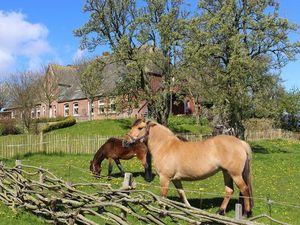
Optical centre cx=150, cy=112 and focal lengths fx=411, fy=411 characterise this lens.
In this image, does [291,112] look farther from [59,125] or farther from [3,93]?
[3,93]

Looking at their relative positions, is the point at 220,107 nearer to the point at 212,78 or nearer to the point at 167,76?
the point at 212,78

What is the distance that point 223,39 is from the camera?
86.2 ft

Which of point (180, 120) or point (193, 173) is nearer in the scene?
point (193, 173)

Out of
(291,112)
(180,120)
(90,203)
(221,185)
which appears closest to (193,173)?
(90,203)

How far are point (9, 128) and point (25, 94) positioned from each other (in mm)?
6616

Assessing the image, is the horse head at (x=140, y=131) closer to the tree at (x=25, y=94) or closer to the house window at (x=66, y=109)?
the tree at (x=25, y=94)

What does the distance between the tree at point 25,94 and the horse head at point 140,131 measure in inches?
1185

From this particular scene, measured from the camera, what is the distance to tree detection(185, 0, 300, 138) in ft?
82.4

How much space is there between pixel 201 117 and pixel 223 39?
17518 mm

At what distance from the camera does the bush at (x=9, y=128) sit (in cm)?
3667

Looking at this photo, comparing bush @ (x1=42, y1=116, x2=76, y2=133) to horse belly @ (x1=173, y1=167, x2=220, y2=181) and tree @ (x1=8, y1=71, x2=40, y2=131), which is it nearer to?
tree @ (x1=8, y1=71, x2=40, y2=131)

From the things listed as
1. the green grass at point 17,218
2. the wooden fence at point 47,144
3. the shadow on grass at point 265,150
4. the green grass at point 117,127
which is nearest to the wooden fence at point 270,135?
the green grass at point 117,127

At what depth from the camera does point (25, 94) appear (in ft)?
140

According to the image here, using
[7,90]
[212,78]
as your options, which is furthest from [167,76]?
[7,90]
